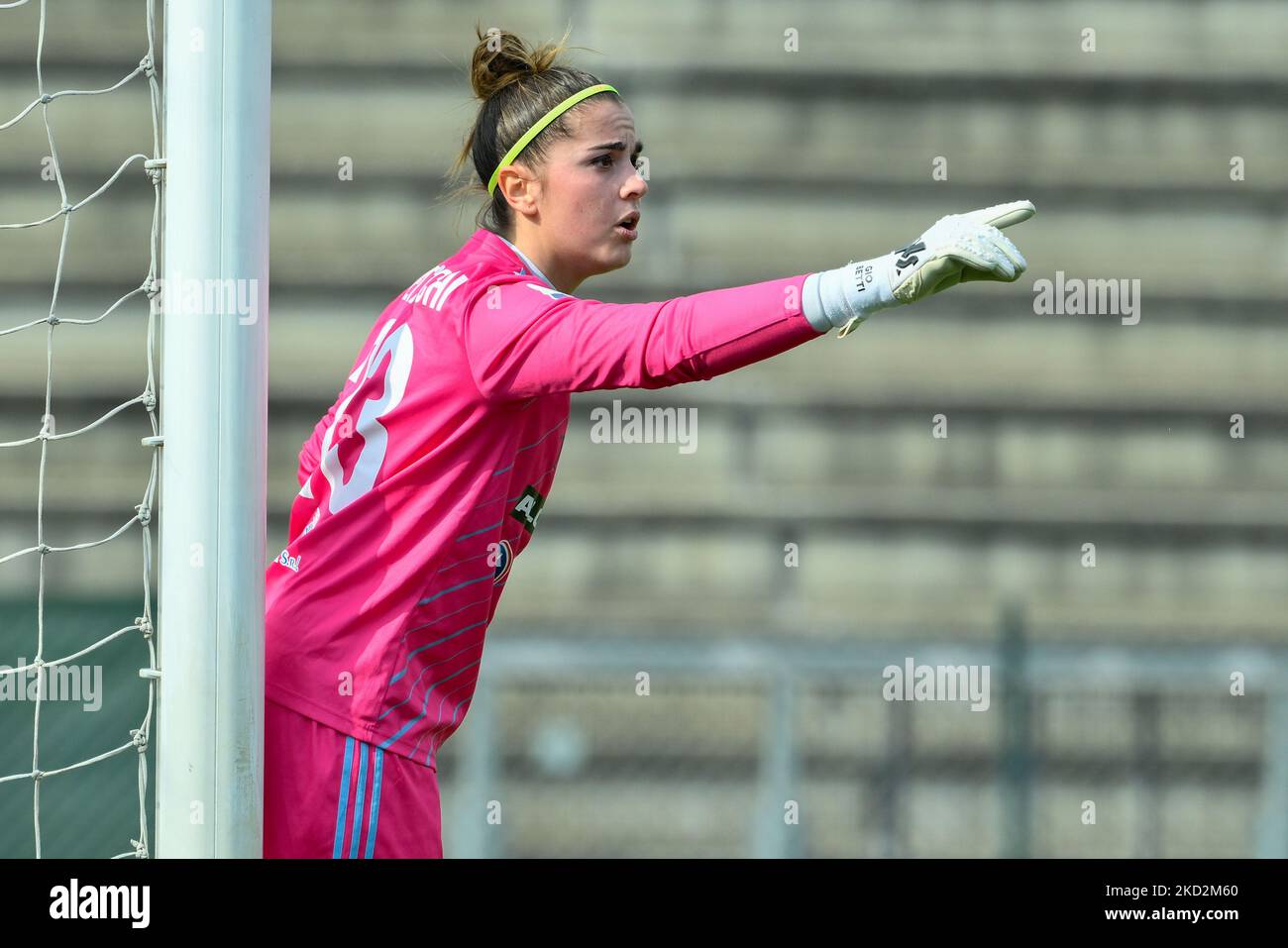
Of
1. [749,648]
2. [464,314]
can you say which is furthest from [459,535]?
[749,648]

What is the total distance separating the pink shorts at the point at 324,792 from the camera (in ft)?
5.47

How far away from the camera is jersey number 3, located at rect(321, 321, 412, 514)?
1.68 m

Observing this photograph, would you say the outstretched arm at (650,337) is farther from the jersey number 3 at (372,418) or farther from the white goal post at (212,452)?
the white goal post at (212,452)

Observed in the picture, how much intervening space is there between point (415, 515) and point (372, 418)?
128mm

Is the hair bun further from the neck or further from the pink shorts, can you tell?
the pink shorts

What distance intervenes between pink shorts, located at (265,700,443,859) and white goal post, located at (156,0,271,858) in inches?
3.1

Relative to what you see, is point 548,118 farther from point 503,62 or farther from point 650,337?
point 650,337

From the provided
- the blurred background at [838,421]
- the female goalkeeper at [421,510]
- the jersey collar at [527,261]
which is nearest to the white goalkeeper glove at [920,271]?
the female goalkeeper at [421,510]

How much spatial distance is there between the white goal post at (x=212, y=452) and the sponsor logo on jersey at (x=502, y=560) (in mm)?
273

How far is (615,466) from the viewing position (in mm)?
3719

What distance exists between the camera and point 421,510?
1.65 meters
